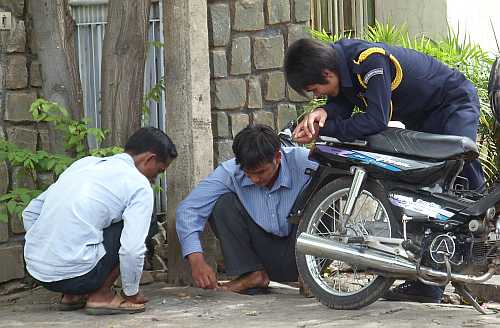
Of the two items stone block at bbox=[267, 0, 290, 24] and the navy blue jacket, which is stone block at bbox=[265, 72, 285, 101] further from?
the navy blue jacket

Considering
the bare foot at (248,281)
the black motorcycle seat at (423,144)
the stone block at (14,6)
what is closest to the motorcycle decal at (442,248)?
the black motorcycle seat at (423,144)

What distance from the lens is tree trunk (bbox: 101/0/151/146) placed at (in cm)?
674

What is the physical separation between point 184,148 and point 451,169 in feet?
6.35

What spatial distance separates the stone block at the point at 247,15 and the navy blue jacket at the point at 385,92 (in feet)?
6.18

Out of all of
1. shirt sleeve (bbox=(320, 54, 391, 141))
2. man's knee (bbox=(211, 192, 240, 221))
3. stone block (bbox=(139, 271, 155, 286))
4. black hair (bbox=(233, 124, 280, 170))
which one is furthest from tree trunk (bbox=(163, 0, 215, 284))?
shirt sleeve (bbox=(320, 54, 391, 141))

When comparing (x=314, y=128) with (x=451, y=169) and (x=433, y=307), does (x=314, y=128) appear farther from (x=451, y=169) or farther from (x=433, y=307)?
(x=433, y=307)

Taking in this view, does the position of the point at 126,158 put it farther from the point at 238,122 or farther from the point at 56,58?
the point at 238,122

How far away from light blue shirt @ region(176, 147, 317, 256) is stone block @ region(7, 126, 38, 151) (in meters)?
1.32

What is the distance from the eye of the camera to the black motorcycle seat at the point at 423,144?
5207 millimetres

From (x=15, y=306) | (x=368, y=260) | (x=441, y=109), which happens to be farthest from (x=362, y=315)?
(x=15, y=306)

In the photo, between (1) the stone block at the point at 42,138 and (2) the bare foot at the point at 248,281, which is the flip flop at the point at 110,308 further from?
(1) the stone block at the point at 42,138

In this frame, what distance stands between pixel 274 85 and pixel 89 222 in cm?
242

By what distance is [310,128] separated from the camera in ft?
18.6

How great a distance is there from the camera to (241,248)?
6.30m
